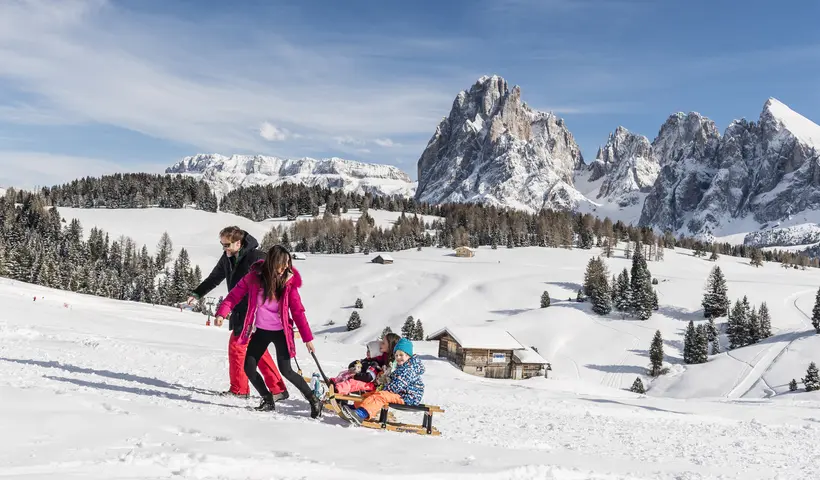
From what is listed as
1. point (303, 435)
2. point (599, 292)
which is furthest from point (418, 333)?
point (303, 435)

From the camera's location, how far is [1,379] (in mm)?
9672

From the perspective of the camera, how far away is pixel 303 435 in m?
7.45

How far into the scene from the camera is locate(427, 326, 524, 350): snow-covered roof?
183 feet

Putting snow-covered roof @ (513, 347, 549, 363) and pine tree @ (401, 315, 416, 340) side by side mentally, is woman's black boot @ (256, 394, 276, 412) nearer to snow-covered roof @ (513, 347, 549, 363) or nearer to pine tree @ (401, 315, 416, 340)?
snow-covered roof @ (513, 347, 549, 363)

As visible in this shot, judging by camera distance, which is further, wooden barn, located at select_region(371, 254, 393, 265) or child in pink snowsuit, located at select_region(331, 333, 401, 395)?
wooden barn, located at select_region(371, 254, 393, 265)

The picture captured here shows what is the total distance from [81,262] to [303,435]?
111679 mm

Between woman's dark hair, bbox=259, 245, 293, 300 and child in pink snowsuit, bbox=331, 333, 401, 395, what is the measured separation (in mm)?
1930

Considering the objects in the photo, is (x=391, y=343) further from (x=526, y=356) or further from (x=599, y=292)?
(x=599, y=292)

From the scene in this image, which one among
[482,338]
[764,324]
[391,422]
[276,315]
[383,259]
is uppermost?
[383,259]

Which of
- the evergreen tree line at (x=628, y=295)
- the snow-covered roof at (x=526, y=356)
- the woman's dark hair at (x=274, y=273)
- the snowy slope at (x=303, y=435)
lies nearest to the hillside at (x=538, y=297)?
the evergreen tree line at (x=628, y=295)

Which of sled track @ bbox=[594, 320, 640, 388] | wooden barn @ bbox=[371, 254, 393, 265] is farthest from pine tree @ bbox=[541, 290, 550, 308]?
wooden barn @ bbox=[371, 254, 393, 265]

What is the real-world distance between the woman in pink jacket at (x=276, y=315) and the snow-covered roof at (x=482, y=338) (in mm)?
47056

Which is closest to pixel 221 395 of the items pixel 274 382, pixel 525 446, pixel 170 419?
pixel 274 382

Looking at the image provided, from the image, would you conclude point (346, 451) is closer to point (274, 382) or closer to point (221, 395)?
point (274, 382)
